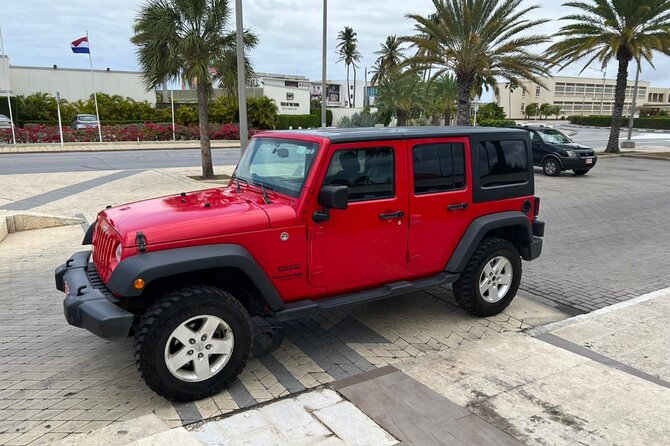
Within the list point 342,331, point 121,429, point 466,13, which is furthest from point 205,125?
point 121,429

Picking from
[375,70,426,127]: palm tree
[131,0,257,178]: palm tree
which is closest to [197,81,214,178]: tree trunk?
[131,0,257,178]: palm tree

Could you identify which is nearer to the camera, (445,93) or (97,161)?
(97,161)

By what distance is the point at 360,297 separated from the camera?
4.23 m

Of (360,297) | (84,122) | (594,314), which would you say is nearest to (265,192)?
(360,297)

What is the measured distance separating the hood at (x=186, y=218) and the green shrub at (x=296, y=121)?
4063 centimetres

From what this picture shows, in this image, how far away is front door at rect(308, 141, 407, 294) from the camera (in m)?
3.99

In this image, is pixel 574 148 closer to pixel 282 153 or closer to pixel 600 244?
pixel 600 244

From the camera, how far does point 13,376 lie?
3967 millimetres

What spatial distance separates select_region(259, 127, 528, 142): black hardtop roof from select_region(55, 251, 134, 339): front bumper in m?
1.99

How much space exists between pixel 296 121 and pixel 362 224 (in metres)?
43.7

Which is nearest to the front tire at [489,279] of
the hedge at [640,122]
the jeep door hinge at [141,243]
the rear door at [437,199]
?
the rear door at [437,199]

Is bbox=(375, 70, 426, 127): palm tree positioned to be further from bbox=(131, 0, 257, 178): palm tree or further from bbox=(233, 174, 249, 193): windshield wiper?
bbox=(233, 174, 249, 193): windshield wiper

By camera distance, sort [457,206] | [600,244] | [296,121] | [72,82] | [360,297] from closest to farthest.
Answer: [360,297] < [457,206] < [600,244] < [72,82] < [296,121]

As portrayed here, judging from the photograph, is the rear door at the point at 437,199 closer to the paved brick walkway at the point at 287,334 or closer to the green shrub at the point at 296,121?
Answer: the paved brick walkway at the point at 287,334
